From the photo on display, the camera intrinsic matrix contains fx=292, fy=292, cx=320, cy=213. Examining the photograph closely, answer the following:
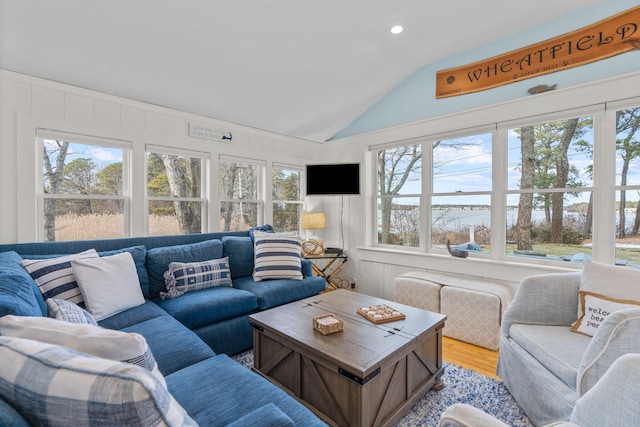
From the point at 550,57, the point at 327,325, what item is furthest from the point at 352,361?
the point at 550,57

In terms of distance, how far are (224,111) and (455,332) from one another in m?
3.49

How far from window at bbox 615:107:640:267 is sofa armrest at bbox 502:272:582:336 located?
1038mm

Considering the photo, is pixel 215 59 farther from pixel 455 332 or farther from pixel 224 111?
pixel 455 332

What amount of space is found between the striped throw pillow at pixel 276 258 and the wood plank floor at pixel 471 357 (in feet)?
5.09

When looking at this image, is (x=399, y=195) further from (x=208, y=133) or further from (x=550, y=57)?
(x=208, y=133)

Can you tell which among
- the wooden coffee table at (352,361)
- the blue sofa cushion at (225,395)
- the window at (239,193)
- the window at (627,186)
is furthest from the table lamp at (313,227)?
the window at (627,186)

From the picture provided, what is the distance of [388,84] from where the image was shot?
3.90 meters

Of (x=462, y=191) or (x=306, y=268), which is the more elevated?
(x=462, y=191)

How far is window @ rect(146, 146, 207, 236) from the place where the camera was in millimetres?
3211

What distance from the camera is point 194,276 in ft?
8.59

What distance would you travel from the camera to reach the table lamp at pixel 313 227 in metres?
4.13

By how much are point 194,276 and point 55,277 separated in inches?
36.8

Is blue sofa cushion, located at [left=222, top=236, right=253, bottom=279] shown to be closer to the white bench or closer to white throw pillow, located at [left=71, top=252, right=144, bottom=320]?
white throw pillow, located at [left=71, top=252, right=144, bottom=320]

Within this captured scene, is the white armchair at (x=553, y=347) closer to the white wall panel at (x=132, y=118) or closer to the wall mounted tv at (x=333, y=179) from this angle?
the wall mounted tv at (x=333, y=179)
